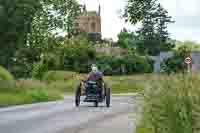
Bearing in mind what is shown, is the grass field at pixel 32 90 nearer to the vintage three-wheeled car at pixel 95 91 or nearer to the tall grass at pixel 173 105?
the vintage three-wheeled car at pixel 95 91

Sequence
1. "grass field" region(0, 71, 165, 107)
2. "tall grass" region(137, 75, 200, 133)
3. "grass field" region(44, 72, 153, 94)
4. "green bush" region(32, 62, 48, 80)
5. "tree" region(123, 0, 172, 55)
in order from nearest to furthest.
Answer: "tall grass" region(137, 75, 200, 133) → "grass field" region(0, 71, 165, 107) → "grass field" region(44, 72, 153, 94) → "green bush" region(32, 62, 48, 80) → "tree" region(123, 0, 172, 55)

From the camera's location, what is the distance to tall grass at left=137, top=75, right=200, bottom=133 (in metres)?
11.2

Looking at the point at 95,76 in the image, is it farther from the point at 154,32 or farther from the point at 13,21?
the point at 154,32

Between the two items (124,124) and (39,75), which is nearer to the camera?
(124,124)

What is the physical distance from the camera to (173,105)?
11.8 metres

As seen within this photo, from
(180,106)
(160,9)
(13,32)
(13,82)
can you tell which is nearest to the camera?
(180,106)

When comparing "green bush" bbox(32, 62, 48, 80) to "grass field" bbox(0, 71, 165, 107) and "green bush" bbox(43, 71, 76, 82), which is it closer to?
"green bush" bbox(43, 71, 76, 82)

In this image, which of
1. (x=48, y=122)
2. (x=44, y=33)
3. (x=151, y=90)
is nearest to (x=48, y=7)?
(x=44, y=33)

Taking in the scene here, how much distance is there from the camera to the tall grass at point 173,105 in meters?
11.2

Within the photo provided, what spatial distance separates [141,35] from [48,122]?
270ft

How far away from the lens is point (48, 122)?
74.5ft

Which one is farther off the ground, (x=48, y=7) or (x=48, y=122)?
(x=48, y=7)

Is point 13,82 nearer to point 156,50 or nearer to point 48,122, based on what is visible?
point 48,122

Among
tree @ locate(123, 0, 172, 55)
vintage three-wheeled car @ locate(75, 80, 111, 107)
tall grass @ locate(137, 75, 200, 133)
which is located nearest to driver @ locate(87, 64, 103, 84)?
vintage three-wheeled car @ locate(75, 80, 111, 107)
